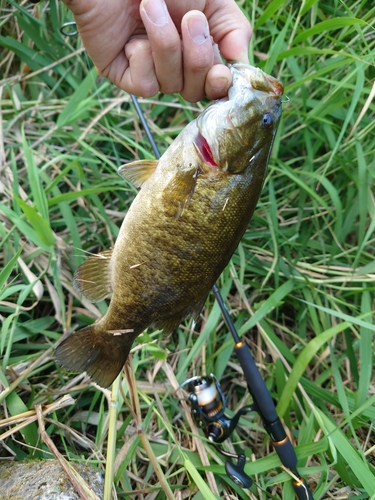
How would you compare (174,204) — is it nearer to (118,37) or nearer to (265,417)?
(118,37)

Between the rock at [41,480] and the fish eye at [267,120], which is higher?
the fish eye at [267,120]

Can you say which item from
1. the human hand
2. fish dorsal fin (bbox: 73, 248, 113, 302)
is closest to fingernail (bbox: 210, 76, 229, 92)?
the human hand

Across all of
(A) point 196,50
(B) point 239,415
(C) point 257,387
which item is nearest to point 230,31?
(A) point 196,50

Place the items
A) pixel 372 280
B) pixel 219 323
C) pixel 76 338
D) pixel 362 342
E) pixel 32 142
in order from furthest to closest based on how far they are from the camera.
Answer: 1. pixel 32 142
2. pixel 219 323
3. pixel 372 280
4. pixel 362 342
5. pixel 76 338

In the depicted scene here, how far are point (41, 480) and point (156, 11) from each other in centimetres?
183

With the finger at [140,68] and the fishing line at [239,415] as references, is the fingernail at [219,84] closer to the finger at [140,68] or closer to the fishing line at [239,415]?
the finger at [140,68]

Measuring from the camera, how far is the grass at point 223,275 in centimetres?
205

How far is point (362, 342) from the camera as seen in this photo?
2.26 meters

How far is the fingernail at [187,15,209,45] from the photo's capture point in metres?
1.51

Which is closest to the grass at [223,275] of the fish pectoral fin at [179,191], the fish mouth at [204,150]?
the fish pectoral fin at [179,191]

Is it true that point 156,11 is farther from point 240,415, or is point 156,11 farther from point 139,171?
point 240,415

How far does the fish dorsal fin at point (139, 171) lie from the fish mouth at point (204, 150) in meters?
0.18

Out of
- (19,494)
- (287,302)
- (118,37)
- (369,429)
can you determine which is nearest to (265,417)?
(369,429)

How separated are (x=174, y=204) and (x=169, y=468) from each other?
1359 mm
